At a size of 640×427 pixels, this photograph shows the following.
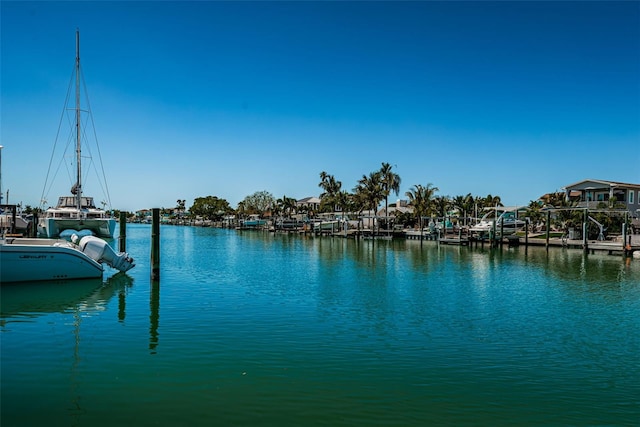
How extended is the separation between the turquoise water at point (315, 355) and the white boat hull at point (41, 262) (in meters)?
0.68

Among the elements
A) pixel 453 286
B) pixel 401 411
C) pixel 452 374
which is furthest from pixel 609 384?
pixel 453 286

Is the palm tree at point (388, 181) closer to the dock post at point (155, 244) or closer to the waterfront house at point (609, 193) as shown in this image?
the waterfront house at point (609, 193)

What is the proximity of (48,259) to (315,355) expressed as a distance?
17.0m

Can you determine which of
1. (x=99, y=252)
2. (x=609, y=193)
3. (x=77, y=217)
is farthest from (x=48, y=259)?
(x=609, y=193)

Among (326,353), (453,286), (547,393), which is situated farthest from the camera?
(453,286)

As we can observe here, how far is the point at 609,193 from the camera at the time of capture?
6656cm

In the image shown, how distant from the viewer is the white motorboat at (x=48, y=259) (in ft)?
74.1

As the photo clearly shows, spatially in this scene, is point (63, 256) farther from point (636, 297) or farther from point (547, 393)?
point (636, 297)

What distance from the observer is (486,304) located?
2173 cm

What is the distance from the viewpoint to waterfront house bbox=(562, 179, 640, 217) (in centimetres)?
6582

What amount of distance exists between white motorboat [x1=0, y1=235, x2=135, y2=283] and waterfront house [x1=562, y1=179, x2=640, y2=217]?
61.4m

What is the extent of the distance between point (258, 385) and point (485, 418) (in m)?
4.91

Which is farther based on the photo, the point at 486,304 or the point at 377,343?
the point at 486,304

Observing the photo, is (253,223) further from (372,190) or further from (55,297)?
(55,297)
